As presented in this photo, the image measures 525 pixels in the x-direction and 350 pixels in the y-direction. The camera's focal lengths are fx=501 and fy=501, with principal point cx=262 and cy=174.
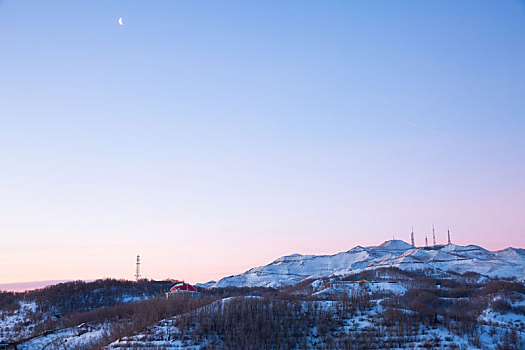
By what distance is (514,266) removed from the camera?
611 ft

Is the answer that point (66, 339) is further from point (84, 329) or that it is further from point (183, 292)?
point (183, 292)

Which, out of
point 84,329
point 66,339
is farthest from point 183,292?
point 66,339

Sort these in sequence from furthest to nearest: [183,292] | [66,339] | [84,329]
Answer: [183,292] → [84,329] → [66,339]

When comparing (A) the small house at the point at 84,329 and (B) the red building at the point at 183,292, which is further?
(B) the red building at the point at 183,292

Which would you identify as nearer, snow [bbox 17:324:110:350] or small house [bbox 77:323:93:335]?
snow [bbox 17:324:110:350]

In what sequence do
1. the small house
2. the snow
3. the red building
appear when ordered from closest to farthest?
the snow → the small house → the red building

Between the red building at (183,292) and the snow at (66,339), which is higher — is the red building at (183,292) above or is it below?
above

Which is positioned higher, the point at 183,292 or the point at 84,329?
the point at 183,292

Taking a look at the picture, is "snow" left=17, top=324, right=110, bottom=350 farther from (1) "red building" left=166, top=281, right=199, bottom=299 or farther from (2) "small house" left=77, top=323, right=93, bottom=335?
(1) "red building" left=166, top=281, right=199, bottom=299

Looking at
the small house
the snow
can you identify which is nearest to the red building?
the small house

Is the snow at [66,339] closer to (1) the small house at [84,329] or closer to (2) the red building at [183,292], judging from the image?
(1) the small house at [84,329]

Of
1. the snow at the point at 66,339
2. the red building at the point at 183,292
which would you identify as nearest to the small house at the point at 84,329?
the snow at the point at 66,339

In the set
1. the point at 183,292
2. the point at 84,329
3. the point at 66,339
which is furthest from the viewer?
the point at 183,292

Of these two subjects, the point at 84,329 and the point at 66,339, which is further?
the point at 84,329
